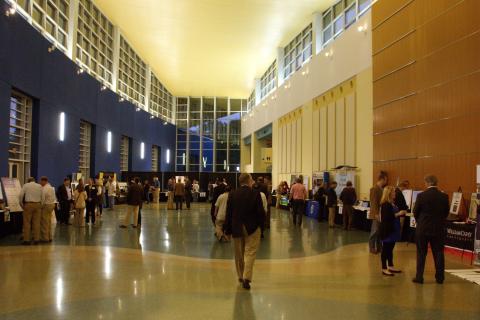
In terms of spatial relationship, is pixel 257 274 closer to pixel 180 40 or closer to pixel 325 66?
pixel 325 66

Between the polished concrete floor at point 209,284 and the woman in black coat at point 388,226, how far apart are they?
0.27 metres

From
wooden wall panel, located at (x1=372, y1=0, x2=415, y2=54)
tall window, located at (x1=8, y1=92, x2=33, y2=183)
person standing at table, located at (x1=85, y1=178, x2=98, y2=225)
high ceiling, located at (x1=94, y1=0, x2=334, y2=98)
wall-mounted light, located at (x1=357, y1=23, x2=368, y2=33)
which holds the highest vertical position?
high ceiling, located at (x1=94, y1=0, x2=334, y2=98)

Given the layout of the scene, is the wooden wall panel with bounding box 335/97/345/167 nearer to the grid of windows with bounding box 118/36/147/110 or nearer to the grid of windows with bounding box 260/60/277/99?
the grid of windows with bounding box 260/60/277/99

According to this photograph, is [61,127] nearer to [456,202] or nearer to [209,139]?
[456,202]

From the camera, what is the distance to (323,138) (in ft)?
61.7

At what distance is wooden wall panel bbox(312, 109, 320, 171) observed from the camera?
19.4m

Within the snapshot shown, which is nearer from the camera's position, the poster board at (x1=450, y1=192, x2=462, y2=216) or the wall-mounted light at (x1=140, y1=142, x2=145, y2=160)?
the poster board at (x1=450, y1=192, x2=462, y2=216)

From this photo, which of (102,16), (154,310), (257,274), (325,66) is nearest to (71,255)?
(257,274)

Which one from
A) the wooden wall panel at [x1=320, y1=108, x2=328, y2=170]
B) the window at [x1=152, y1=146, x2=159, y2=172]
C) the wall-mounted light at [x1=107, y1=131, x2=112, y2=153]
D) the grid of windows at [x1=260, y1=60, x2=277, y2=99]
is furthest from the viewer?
the window at [x1=152, y1=146, x2=159, y2=172]

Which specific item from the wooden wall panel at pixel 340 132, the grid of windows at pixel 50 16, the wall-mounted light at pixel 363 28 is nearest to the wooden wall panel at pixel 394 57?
the wall-mounted light at pixel 363 28

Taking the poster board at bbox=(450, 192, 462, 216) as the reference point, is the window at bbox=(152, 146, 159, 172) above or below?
above

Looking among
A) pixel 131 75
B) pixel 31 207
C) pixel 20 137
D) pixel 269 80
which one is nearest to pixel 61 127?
pixel 20 137

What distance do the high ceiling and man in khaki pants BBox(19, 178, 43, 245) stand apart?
457 inches

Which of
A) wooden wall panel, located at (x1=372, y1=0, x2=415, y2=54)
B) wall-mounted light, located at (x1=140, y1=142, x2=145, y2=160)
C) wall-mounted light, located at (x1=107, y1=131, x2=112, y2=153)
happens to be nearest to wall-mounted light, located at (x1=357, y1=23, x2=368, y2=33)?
wooden wall panel, located at (x1=372, y1=0, x2=415, y2=54)
